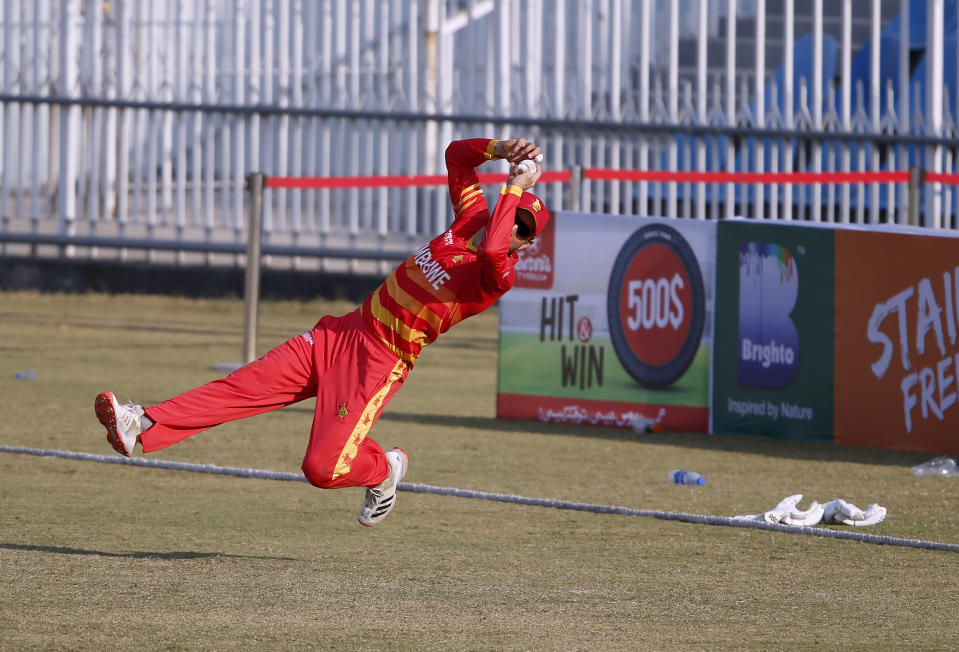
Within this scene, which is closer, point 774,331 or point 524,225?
point 524,225

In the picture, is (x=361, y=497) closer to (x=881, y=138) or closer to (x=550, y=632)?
(x=550, y=632)

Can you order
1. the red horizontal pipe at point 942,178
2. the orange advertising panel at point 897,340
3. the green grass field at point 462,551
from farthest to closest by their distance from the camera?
the red horizontal pipe at point 942,178, the orange advertising panel at point 897,340, the green grass field at point 462,551

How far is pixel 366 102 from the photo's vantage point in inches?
730

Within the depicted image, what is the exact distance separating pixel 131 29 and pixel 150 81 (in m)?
0.70

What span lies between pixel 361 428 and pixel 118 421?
0.95m

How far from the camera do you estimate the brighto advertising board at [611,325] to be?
1059cm

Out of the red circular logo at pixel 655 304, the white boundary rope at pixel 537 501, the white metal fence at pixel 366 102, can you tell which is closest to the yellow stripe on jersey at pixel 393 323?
the white boundary rope at pixel 537 501

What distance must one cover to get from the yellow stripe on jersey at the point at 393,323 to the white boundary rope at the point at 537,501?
1689mm

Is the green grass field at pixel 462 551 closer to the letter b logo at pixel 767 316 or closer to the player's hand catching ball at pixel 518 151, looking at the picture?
the letter b logo at pixel 767 316

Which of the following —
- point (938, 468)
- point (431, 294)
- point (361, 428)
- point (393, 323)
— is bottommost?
point (938, 468)

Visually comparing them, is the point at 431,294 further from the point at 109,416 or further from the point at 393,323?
the point at 109,416

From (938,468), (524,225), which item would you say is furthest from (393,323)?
(938,468)

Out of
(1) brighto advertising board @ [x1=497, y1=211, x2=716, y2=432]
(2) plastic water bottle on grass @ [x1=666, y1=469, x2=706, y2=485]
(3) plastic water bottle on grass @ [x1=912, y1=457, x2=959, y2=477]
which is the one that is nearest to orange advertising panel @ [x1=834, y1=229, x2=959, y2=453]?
(3) plastic water bottle on grass @ [x1=912, y1=457, x2=959, y2=477]

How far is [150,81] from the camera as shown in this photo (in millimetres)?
19375
